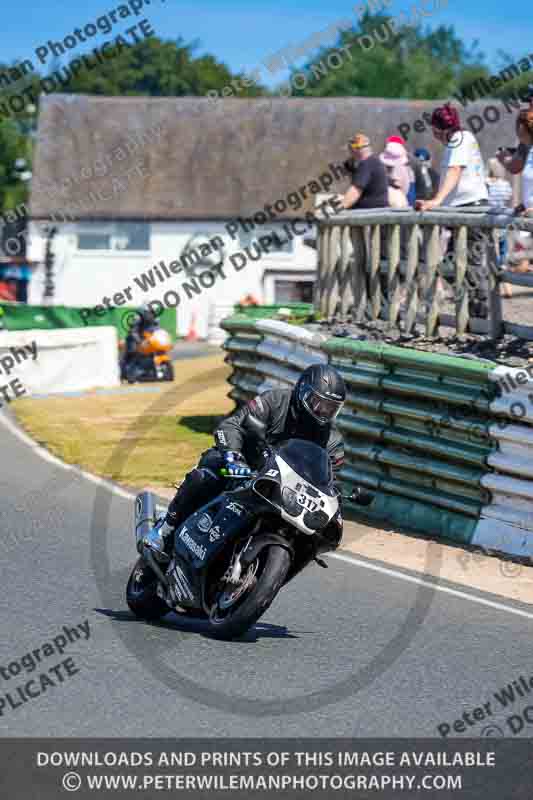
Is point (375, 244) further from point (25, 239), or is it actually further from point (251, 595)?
point (25, 239)

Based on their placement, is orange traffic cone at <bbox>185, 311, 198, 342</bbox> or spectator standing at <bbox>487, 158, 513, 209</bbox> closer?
spectator standing at <bbox>487, 158, 513, 209</bbox>

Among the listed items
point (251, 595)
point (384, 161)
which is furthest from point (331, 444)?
point (384, 161)

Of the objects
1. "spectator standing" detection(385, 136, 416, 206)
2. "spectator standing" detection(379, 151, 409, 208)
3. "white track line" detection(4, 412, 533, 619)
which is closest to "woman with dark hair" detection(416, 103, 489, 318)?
"spectator standing" detection(379, 151, 409, 208)

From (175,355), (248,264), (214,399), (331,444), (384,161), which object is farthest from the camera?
(248,264)

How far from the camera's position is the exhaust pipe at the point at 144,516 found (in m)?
8.17

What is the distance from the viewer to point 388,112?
190 feet

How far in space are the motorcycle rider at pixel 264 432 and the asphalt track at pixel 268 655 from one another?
69 centimetres

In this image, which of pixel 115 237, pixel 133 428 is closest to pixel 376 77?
pixel 115 237

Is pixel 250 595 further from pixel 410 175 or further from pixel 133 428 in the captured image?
pixel 133 428

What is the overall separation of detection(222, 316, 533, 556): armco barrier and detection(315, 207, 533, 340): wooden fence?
692 mm

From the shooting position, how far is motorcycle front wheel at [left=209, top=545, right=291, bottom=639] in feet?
23.1

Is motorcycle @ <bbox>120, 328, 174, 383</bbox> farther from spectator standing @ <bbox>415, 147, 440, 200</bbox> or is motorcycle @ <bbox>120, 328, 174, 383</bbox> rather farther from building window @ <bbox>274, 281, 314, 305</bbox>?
building window @ <bbox>274, 281, 314, 305</bbox>
